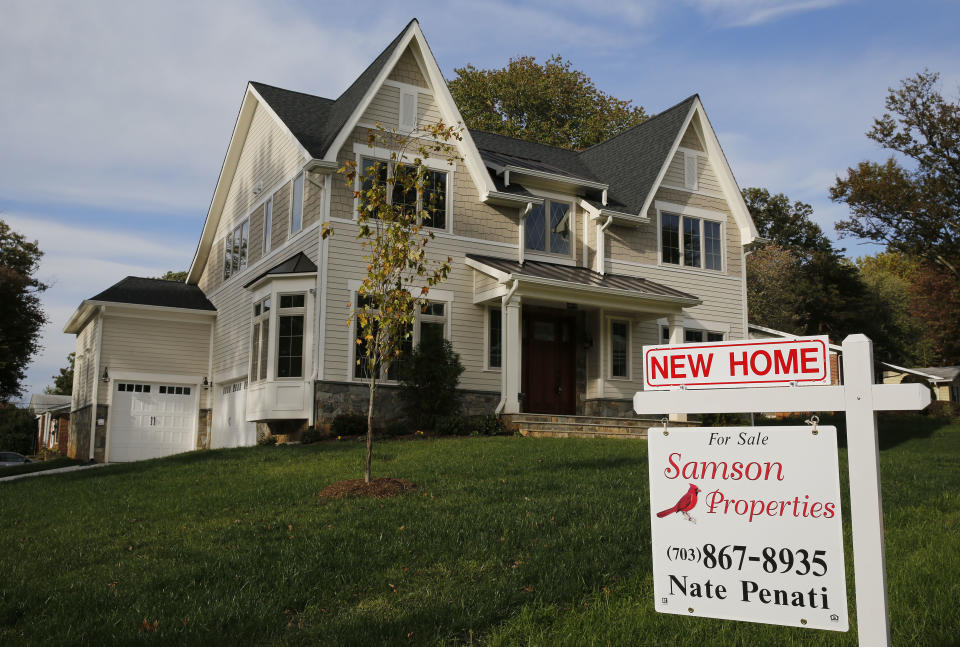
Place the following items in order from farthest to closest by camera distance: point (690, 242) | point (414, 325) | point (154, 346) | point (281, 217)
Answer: point (154, 346) → point (690, 242) → point (281, 217) → point (414, 325)

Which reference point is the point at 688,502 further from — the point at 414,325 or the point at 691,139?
the point at 691,139

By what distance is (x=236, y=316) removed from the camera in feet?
67.6

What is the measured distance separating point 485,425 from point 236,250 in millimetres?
10006

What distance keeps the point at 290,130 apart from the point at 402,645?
14.9 m

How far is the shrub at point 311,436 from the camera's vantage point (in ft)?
50.3

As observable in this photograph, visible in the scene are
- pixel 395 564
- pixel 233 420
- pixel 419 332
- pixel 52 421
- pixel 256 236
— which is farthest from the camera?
pixel 52 421

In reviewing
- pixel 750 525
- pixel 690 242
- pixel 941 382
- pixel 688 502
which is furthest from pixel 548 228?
pixel 941 382

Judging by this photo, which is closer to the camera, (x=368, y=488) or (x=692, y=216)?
(x=368, y=488)

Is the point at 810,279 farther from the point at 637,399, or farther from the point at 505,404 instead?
the point at 637,399

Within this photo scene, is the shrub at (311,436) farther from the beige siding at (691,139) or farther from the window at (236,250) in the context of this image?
the beige siding at (691,139)

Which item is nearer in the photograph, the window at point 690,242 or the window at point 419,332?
the window at point 419,332

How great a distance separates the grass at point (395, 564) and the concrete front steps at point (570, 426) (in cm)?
548

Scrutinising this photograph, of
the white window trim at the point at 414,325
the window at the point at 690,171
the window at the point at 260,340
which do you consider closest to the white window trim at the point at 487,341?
the white window trim at the point at 414,325

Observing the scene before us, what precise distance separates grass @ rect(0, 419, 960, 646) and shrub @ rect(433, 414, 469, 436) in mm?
4980
